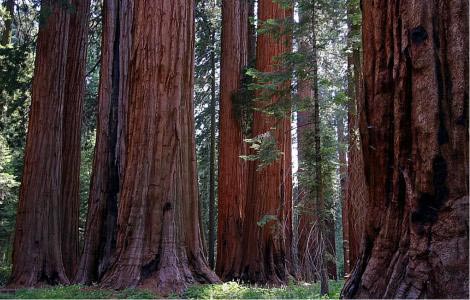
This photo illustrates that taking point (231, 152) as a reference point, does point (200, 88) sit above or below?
above

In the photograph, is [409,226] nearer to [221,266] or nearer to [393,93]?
[393,93]

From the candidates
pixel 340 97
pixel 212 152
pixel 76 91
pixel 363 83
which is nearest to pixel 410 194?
pixel 363 83

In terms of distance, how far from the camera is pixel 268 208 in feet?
42.0

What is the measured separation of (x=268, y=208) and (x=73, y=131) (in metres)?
5.76

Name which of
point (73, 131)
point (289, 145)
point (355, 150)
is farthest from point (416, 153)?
point (73, 131)

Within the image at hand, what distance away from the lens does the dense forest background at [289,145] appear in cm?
330

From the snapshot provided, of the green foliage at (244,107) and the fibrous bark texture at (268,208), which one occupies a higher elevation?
the green foliage at (244,107)

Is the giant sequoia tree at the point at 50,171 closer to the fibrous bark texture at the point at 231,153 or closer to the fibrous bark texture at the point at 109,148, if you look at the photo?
the fibrous bark texture at the point at 109,148

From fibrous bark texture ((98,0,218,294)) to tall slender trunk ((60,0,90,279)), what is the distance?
6.46m

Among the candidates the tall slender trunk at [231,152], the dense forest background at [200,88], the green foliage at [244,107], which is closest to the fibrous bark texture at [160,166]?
the dense forest background at [200,88]

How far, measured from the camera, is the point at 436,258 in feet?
10.3

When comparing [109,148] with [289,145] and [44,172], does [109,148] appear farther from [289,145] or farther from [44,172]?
[289,145]

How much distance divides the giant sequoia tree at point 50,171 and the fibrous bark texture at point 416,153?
925 centimetres

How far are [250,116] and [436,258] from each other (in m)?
11.6
